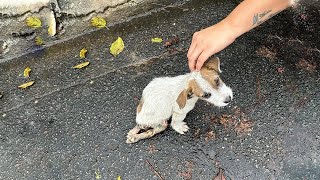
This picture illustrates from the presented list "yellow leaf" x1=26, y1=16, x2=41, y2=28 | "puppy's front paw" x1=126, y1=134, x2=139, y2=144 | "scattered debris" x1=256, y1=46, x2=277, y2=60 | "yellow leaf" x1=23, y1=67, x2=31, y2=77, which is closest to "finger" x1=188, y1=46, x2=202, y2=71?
"puppy's front paw" x1=126, y1=134, x2=139, y2=144

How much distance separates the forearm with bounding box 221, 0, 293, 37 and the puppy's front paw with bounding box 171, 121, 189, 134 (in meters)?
0.96

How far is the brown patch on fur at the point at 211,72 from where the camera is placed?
3164 mm

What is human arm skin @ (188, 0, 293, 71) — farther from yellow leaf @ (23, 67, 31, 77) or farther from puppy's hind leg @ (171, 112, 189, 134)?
yellow leaf @ (23, 67, 31, 77)

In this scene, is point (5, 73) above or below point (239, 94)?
above

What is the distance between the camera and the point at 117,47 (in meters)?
4.36

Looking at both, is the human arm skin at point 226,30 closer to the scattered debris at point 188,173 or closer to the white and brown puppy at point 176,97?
the white and brown puppy at point 176,97

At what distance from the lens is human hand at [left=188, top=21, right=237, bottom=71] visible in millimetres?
3195

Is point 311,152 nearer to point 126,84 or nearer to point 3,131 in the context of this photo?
point 126,84

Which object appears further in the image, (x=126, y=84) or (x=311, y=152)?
(x=126, y=84)

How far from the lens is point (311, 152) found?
372cm

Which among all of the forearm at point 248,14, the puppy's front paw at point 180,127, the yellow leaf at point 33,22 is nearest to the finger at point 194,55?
the forearm at point 248,14

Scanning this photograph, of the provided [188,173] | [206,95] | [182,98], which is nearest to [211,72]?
[206,95]

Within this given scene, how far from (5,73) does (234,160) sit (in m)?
2.41

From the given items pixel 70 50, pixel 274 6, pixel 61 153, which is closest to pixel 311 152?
pixel 274 6
